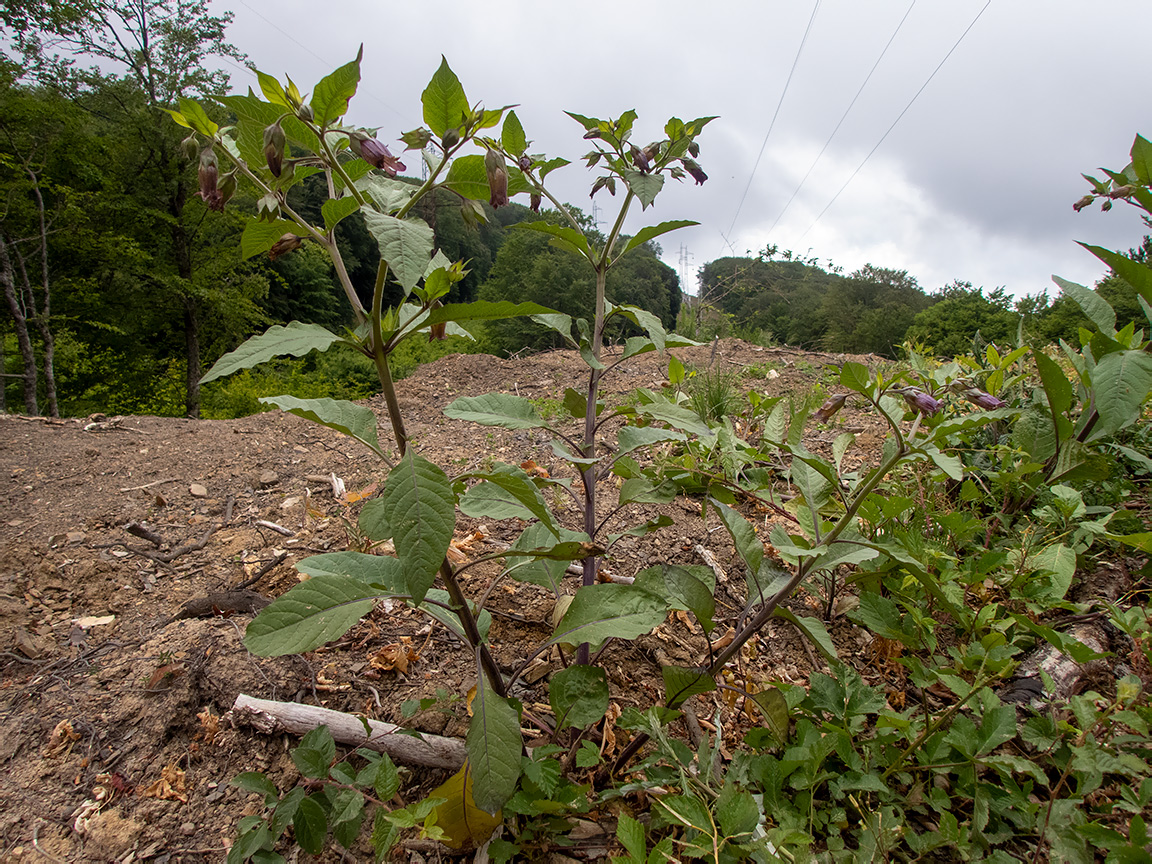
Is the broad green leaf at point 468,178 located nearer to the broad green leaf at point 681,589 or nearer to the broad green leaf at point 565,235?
the broad green leaf at point 565,235

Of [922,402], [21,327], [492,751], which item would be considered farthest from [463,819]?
[21,327]

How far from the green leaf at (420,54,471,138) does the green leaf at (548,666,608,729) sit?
1.06 meters

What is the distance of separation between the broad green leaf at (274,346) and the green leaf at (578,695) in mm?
781

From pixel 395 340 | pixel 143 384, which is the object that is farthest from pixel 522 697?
pixel 143 384

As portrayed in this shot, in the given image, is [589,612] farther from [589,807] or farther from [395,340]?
[395,340]

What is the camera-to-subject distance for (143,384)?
50.3ft

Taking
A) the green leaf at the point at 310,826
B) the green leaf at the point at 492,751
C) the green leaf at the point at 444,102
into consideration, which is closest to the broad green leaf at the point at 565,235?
the green leaf at the point at 444,102

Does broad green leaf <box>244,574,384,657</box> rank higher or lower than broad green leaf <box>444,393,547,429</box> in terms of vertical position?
lower

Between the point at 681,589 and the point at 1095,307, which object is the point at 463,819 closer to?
the point at 681,589

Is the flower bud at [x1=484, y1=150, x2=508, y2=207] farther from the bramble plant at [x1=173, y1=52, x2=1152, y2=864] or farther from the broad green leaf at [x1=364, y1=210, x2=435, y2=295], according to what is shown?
the broad green leaf at [x1=364, y1=210, x2=435, y2=295]

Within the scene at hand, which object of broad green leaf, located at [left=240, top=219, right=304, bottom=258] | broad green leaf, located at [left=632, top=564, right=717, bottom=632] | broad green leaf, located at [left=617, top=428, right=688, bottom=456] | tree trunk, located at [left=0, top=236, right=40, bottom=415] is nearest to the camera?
broad green leaf, located at [left=240, top=219, right=304, bottom=258]

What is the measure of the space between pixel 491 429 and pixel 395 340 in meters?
2.58

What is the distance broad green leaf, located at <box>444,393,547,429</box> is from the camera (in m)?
1.22

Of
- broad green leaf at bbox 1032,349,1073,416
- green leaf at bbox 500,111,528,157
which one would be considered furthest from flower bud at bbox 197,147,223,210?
broad green leaf at bbox 1032,349,1073,416
